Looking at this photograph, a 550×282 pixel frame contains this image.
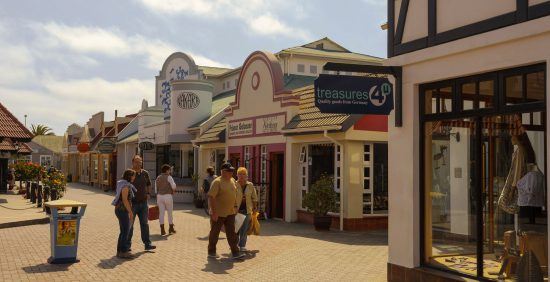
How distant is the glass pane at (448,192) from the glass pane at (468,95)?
279mm

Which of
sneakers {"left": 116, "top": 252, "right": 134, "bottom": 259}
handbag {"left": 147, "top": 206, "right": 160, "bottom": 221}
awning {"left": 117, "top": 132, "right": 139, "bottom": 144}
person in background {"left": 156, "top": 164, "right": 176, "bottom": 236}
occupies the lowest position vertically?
sneakers {"left": 116, "top": 252, "right": 134, "bottom": 259}

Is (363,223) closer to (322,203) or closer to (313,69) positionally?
(322,203)

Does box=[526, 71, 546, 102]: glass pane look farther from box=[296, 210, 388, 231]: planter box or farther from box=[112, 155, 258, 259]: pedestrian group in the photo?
box=[296, 210, 388, 231]: planter box

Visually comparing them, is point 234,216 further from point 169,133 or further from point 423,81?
point 169,133

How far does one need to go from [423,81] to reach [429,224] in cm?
196

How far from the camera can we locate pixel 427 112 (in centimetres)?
808

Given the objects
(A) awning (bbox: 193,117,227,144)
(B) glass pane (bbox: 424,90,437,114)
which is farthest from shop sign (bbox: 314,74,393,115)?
(A) awning (bbox: 193,117,227,144)

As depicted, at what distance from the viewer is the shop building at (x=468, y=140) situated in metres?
6.68

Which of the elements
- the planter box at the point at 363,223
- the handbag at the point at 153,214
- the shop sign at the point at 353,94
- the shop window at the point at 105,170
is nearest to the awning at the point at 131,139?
the shop window at the point at 105,170

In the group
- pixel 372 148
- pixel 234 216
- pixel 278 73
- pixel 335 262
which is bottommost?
pixel 335 262

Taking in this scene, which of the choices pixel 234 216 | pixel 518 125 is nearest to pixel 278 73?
pixel 234 216

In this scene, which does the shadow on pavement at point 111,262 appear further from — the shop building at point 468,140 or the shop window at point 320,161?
the shop window at point 320,161

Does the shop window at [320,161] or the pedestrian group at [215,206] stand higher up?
the shop window at [320,161]

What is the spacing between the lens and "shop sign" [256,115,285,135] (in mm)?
17969
